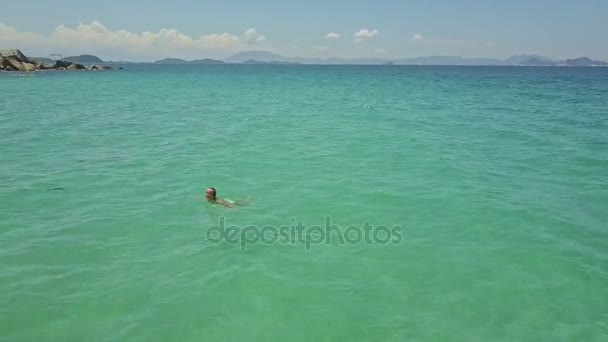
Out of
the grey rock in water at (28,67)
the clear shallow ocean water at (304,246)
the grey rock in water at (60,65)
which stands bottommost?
the clear shallow ocean water at (304,246)

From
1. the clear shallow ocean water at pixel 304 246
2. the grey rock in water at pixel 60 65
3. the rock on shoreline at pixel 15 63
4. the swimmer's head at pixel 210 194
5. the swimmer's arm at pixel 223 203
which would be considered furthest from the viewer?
the grey rock in water at pixel 60 65

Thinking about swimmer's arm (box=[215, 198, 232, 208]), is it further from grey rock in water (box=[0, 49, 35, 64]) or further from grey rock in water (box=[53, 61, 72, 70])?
grey rock in water (box=[53, 61, 72, 70])

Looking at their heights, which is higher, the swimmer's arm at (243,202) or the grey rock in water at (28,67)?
the grey rock in water at (28,67)

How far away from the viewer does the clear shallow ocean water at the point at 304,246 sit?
23.3 feet

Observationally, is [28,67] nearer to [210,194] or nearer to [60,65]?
[60,65]

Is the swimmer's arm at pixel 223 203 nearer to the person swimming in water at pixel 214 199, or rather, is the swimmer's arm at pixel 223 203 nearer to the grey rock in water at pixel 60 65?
the person swimming in water at pixel 214 199

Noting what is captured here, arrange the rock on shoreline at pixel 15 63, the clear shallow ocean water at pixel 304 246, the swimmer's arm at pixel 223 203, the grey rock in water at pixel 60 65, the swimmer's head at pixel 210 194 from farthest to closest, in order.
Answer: the grey rock in water at pixel 60 65 → the rock on shoreline at pixel 15 63 → the swimmer's arm at pixel 223 203 → the swimmer's head at pixel 210 194 → the clear shallow ocean water at pixel 304 246

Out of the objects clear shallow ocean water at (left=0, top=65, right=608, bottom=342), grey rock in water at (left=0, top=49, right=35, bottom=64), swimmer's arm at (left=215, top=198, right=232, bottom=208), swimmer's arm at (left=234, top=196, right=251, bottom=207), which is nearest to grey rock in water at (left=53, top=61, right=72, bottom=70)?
grey rock in water at (left=0, top=49, right=35, bottom=64)

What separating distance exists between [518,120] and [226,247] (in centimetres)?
2316

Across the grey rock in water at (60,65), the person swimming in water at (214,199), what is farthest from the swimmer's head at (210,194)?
the grey rock in water at (60,65)

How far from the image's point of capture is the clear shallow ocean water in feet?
23.3

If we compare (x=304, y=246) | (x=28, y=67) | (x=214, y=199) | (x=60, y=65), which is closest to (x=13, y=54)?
(x=28, y=67)

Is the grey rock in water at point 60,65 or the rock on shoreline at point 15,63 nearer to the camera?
the rock on shoreline at point 15,63

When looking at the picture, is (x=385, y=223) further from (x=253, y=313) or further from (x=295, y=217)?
(x=253, y=313)
